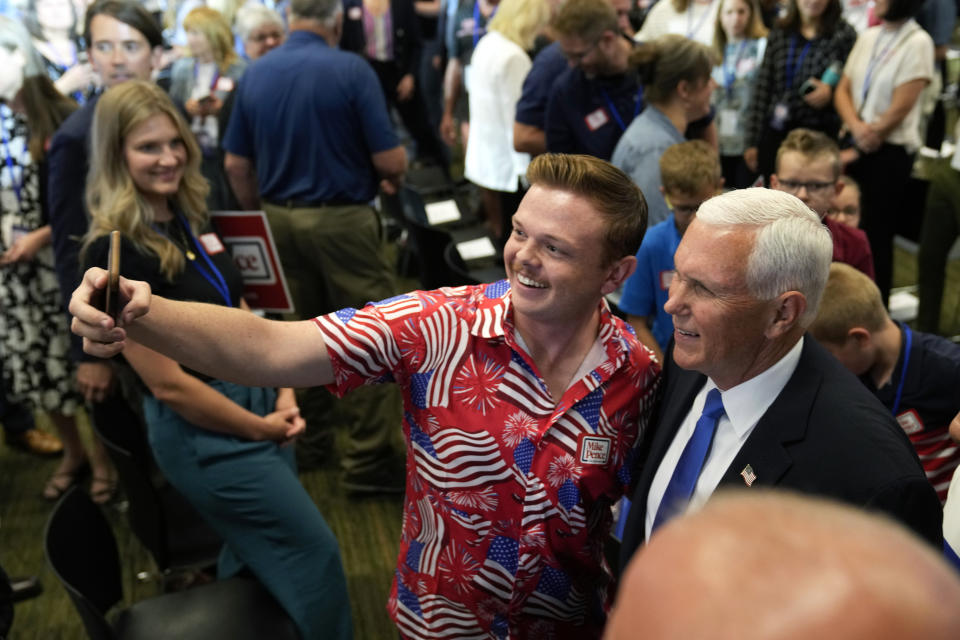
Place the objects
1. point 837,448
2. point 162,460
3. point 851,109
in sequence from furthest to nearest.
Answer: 1. point 851,109
2. point 162,460
3. point 837,448

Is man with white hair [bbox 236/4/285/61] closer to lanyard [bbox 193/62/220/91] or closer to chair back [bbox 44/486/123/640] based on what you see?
lanyard [bbox 193/62/220/91]

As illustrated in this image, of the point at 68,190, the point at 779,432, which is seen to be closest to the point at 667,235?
the point at 779,432

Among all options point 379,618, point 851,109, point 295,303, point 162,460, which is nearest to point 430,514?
point 162,460

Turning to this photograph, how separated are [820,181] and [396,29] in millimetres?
5398

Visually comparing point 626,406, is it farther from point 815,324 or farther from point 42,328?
point 42,328

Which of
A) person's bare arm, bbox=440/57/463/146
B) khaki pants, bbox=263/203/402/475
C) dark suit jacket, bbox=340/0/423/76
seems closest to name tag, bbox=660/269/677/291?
khaki pants, bbox=263/203/402/475

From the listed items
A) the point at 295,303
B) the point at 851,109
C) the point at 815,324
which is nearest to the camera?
the point at 815,324

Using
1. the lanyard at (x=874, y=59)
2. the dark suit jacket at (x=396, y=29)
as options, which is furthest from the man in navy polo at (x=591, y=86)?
the dark suit jacket at (x=396, y=29)

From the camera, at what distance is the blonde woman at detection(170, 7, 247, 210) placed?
464 cm

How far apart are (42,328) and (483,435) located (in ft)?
9.07

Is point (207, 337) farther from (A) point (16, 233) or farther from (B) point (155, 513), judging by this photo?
(A) point (16, 233)

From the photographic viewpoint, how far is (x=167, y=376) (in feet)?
7.46

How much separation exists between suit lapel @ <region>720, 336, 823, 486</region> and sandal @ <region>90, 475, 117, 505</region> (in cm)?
312

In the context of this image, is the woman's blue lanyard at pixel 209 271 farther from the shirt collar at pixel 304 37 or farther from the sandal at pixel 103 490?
the sandal at pixel 103 490
